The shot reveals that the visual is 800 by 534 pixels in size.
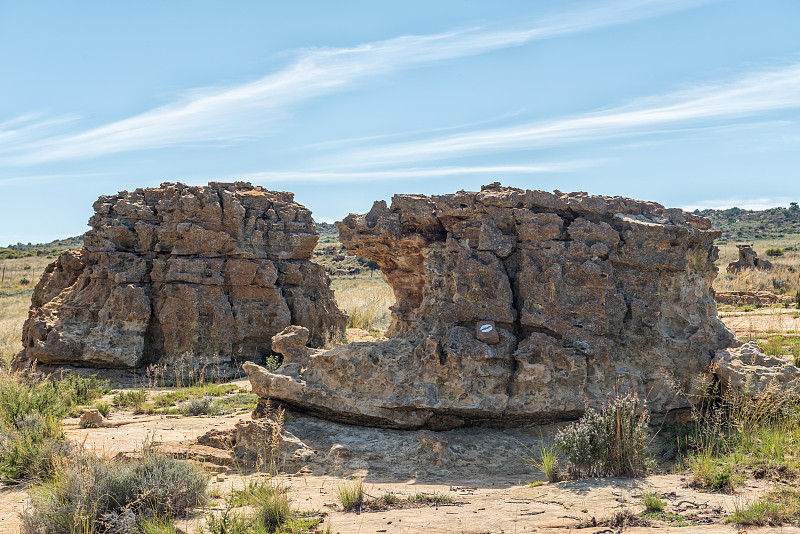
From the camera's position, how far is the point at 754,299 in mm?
16906

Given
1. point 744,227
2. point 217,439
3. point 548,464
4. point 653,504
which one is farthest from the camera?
point 744,227

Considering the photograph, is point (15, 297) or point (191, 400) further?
point (15, 297)

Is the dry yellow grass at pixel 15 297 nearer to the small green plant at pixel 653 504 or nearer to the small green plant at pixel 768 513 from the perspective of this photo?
the small green plant at pixel 653 504

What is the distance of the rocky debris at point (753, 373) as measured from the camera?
744 cm

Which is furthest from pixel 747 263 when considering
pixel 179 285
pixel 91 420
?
pixel 91 420

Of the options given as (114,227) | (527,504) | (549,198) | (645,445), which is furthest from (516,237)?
(114,227)

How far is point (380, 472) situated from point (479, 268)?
2.86 m

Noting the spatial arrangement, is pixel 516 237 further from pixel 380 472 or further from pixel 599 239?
pixel 380 472

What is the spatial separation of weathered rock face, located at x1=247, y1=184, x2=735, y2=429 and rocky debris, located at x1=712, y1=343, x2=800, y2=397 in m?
0.24

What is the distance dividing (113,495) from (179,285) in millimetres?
8436

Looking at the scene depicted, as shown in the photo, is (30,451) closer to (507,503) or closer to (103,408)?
(103,408)

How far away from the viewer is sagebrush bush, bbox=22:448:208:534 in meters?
5.38

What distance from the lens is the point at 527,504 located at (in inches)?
220

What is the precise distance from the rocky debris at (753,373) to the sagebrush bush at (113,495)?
20.0 feet
